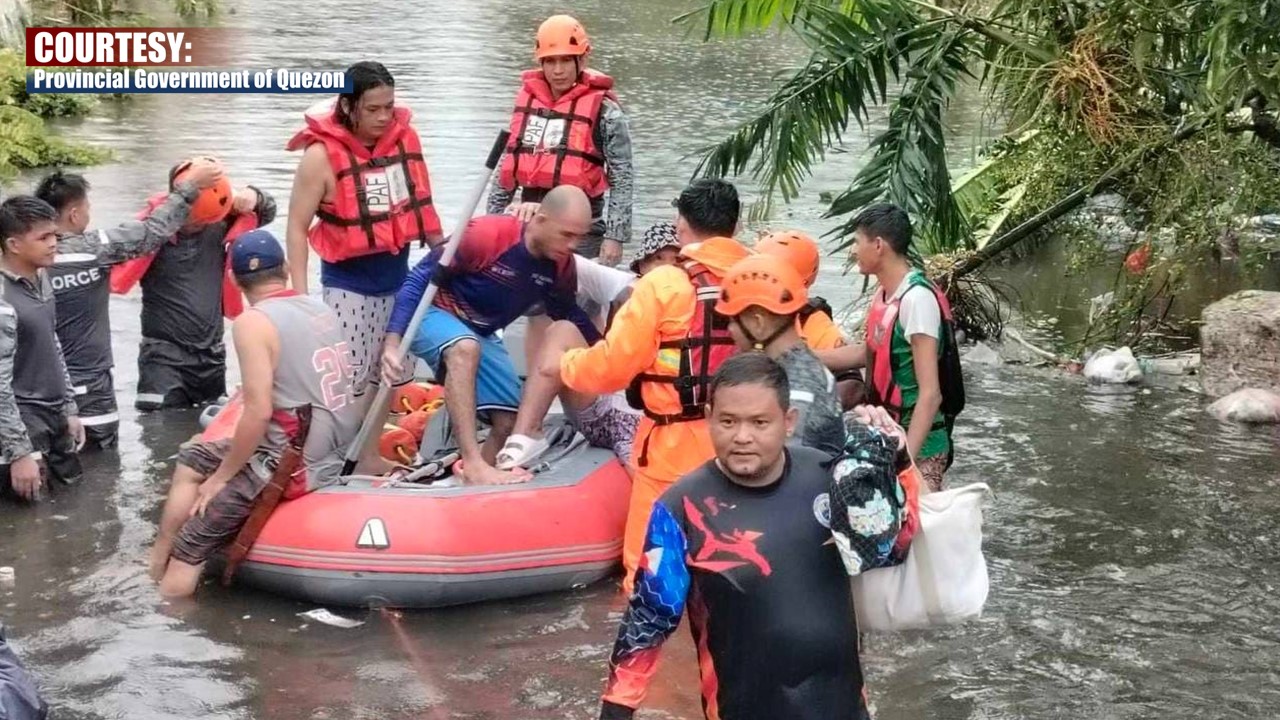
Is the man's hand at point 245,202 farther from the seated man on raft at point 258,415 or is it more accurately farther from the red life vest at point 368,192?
the seated man on raft at point 258,415

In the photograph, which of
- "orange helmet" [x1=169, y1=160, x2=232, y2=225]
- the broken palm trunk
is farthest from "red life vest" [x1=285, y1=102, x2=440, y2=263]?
the broken palm trunk

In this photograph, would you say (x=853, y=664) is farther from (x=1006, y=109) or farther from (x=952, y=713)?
(x=1006, y=109)

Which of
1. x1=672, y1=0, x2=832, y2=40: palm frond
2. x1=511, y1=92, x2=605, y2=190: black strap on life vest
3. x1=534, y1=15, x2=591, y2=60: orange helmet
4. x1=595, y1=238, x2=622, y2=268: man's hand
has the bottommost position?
x1=595, y1=238, x2=622, y2=268: man's hand

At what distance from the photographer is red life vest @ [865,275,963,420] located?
5988 millimetres

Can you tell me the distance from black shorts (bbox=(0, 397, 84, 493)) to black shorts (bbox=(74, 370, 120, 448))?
1.13 feet

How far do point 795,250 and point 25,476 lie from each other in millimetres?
3565

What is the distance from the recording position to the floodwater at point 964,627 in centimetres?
586

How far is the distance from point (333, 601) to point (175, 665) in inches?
28.9

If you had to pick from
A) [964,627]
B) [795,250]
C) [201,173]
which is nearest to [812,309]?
[795,250]

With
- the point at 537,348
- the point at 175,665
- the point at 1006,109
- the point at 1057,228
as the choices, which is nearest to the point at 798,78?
the point at 1006,109

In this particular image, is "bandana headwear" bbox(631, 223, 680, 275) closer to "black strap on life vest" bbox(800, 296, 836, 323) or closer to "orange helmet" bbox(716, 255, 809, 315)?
"black strap on life vest" bbox(800, 296, 836, 323)

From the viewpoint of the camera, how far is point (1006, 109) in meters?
8.82

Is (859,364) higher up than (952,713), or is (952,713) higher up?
(859,364)

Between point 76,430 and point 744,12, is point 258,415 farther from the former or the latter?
point 744,12
